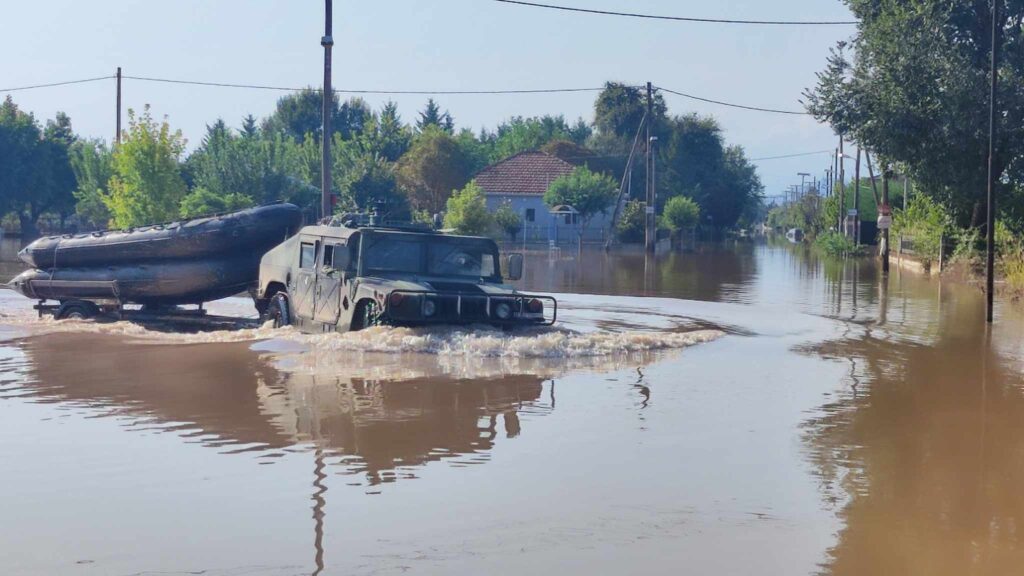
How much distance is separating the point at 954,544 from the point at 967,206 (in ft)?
Result: 99.3

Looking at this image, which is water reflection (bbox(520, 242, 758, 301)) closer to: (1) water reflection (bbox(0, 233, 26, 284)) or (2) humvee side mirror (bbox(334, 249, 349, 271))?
(2) humvee side mirror (bbox(334, 249, 349, 271))

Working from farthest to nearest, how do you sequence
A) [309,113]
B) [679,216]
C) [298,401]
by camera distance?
[309,113] < [679,216] < [298,401]

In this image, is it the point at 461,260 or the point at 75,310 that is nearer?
the point at 461,260

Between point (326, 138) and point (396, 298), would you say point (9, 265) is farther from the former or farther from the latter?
point (396, 298)

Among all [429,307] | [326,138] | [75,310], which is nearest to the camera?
[429,307]

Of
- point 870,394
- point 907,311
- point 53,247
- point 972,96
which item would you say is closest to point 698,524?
point 870,394

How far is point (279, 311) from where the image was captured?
56.7 ft

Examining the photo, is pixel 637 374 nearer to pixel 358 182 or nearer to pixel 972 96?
pixel 972 96

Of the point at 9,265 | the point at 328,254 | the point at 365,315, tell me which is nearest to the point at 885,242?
the point at 9,265

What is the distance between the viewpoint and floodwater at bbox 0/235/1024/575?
6.57 meters

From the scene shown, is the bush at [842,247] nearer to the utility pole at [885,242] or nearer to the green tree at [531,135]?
Result: the utility pole at [885,242]

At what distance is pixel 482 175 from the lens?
73.2 meters

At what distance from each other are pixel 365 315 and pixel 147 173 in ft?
83.5

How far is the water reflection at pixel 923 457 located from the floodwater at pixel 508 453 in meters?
0.03
